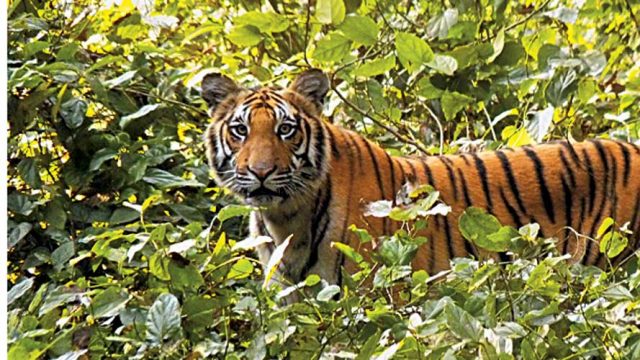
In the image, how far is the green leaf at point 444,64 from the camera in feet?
13.1

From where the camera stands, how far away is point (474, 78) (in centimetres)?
455

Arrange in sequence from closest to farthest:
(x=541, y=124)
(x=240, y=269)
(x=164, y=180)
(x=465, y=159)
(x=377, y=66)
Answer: (x=240, y=269) < (x=541, y=124) < (x=377, y=66) < (x=164, y=180) < (x=465, y=159)

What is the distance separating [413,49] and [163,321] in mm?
1702

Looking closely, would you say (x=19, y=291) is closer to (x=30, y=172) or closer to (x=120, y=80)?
(x=30, y=172)

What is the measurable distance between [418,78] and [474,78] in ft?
1.18

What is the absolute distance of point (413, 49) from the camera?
402 cm

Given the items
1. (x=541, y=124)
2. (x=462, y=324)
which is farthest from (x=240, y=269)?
(x=541, y=124)

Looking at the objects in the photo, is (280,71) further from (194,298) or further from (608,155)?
(194,298)

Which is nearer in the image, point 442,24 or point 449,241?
point 442,24

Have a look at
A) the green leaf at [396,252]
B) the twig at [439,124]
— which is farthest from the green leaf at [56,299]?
the twig at [439,124]

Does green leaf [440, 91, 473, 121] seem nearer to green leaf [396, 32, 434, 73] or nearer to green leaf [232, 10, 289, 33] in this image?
green leaf [396, 32, 434, 73]

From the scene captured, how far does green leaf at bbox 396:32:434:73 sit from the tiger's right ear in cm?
67

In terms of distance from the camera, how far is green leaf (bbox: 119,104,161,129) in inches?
178

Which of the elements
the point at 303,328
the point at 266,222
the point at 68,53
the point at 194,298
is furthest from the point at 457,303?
the point at 68,53
